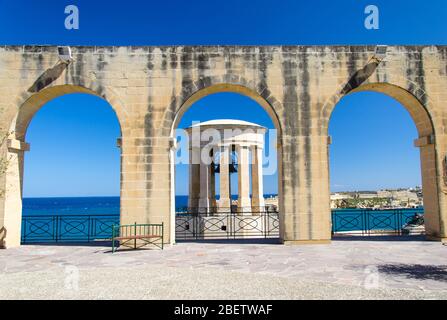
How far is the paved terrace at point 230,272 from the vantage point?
5.55 meters

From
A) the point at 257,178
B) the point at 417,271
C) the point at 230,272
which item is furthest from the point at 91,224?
the point at 417,271

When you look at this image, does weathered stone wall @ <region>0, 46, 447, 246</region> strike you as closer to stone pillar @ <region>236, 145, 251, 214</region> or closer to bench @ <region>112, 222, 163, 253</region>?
bench @ <region>112, 222, 163, 253</region>

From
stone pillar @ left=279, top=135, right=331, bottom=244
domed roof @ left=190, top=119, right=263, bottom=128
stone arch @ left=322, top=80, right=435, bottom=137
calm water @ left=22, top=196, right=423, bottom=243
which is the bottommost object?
calm water @ left=22, top=196, right=423, bottom=243

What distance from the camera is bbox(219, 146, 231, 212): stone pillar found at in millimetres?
18641

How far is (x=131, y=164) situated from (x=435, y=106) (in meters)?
10.1

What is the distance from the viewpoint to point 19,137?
11055 mm

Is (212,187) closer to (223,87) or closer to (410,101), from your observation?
(223,87)

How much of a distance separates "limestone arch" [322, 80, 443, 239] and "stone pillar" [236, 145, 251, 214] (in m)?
8.27

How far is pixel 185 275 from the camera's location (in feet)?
22.4

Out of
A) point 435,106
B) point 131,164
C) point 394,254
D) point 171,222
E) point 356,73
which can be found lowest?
point 394,254

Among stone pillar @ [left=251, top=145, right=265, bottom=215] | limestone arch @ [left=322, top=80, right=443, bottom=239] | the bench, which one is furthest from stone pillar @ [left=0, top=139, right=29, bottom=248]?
stone pillar @ [left=251, top=145, right=265, bottom=215]

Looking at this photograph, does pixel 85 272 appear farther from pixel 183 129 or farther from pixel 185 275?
pixel 183 129
